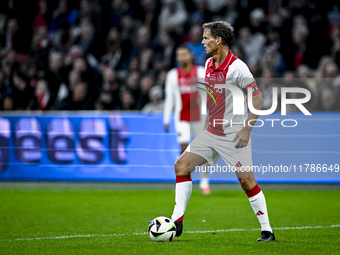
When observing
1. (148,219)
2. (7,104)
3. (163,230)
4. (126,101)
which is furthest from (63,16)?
(163,230)

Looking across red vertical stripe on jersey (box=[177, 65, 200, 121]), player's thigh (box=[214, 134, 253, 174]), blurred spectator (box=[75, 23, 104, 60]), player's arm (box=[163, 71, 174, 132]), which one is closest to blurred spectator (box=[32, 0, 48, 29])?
blurred spectator (box=[75, 23, 104, 60])

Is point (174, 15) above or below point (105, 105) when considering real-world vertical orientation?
above

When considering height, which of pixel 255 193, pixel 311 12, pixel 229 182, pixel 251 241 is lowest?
pixel 229 182

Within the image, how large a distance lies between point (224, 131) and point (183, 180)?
0.62 meters

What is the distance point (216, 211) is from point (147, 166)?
2.88 metres

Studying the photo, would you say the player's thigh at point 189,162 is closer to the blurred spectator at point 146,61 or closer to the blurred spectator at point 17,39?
the blurred spectator at point 146,61

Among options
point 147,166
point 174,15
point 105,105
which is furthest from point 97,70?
point 147,166

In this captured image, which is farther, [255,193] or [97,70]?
[97,70]

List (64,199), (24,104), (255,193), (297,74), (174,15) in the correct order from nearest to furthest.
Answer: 1. (255,193)
2. (64,199)
3. (297,74)
4. (24,104)
5. (174,15)

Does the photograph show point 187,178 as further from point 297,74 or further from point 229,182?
point 297,74

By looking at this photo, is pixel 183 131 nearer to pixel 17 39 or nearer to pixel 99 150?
pixel 99 150

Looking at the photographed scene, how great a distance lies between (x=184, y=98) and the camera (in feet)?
29.2

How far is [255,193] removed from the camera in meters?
5.01

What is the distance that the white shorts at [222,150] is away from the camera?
195 inches
